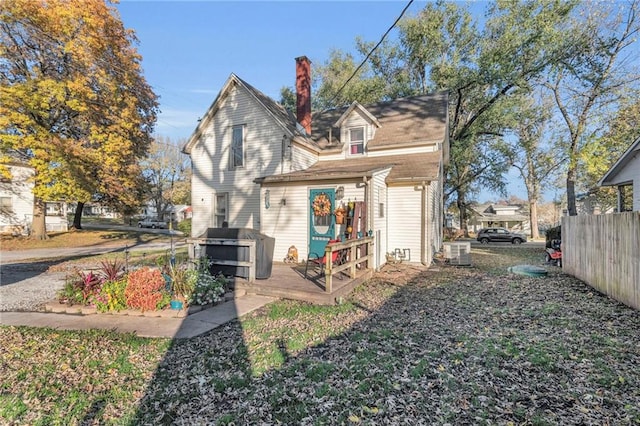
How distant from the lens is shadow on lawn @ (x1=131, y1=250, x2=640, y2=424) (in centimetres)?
301

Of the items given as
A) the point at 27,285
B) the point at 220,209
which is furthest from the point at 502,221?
the point at 27,285

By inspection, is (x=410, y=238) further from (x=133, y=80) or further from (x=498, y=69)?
(x=133, y=80)

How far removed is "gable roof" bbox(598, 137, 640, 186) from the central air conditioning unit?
6572 millimetres

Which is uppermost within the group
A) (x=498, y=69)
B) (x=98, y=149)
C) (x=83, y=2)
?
(x=83, y=2)

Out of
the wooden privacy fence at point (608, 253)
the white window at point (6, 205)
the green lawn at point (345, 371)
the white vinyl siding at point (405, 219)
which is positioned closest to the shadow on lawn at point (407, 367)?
the green lawn at point (345, 371)

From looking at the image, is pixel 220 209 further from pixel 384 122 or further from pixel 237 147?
pixel 384 122

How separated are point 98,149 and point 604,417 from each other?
24.0 m

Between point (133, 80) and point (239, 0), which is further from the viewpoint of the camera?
point (133, 80)

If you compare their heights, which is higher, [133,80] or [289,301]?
[133,80]

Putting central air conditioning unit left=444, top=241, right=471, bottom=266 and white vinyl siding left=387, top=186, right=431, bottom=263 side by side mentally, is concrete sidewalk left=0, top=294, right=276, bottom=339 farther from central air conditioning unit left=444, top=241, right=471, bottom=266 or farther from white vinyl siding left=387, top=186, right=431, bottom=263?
central air conditioning unit left=444, top=241, right=471, bottom=266

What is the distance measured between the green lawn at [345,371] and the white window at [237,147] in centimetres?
934

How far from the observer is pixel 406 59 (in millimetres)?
24766

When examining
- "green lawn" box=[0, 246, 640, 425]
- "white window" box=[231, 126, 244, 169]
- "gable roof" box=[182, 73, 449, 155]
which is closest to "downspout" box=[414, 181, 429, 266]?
"gable roof" box=[182, 73, 449, 155]

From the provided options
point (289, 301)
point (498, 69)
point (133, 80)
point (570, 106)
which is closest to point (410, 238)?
point (289, 301)
